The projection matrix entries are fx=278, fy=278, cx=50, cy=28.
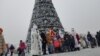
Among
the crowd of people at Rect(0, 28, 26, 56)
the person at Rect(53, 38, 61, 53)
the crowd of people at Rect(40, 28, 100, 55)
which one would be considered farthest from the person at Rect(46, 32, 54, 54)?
the crowd of people at Rect(0, 28, 26, 56)

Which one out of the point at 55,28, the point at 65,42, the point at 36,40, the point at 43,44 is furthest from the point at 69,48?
the point at 55,28

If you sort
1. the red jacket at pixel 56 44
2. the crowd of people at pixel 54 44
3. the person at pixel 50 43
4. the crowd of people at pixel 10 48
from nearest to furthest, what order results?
1. the crowd of people at pixel 10 48
2. the crowd of people at pixel 54 44
3. the person at pixel 50 43
4. the red jacket at pixel 56 44

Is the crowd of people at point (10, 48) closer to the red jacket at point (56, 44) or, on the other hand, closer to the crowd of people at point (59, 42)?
the crowd of people at point (59, 42)

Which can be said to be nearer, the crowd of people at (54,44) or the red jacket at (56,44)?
the crowd of people at (54,44)

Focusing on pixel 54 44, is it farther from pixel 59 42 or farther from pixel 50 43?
pixel 50 43

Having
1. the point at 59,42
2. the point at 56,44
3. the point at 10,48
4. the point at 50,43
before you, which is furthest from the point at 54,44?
the point at 10,48

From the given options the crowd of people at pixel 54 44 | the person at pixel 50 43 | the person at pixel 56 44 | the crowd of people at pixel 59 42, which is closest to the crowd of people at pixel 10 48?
the crowd of people at pixel 54 44

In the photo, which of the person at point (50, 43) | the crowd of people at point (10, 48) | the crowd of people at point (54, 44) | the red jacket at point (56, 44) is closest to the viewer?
the crowd of people at point (10, 48)

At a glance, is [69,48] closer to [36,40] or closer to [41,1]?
[36,40]

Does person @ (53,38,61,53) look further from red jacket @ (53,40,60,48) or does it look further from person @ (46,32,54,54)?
person @ (46,32,54,54)

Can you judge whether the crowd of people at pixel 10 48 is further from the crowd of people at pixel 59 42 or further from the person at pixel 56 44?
the person at pixel 56 44

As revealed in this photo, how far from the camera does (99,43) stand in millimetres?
22219

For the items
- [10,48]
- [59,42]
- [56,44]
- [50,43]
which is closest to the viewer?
[50,43]

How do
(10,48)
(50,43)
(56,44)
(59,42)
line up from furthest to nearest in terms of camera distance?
(10,48) → (59,42) → (56,44) → (50,43)
